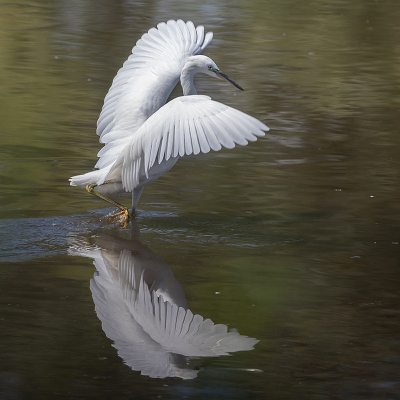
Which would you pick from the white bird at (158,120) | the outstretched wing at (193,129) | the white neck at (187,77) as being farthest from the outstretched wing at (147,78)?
the outstretched wing at (193,129)

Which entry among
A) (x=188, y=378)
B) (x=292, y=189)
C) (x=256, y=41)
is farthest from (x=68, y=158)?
Result: (x=256, y=41)

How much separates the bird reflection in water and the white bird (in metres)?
0.75

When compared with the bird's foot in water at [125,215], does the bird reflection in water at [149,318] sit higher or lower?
higher

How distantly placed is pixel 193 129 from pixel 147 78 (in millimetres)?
2080

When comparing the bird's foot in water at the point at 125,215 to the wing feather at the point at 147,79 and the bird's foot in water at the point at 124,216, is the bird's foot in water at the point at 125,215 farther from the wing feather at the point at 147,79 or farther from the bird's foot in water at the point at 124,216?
the wing feather at the point at 147,79

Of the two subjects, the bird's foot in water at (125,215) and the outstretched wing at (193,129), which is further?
the bird's foot in water at (125,215)

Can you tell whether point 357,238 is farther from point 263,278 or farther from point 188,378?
point 188,378

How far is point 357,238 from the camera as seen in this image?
677 centimetres

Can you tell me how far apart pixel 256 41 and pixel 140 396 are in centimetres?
1348

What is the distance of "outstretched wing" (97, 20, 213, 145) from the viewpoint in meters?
7.30

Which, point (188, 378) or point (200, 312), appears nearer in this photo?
point (188, 378)

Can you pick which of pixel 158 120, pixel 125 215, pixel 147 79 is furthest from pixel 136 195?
pixel 158 120

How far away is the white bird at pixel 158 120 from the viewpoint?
5465mm

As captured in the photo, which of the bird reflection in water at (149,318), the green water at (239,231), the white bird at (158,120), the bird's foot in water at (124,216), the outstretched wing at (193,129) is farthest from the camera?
the bird's foot in water at (124,216)
